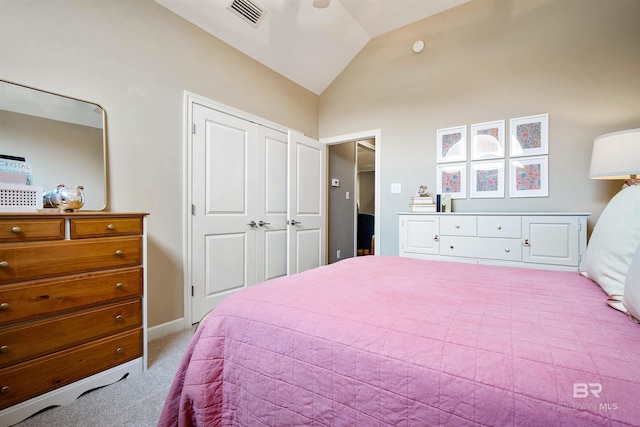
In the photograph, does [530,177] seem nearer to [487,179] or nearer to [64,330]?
[487,179]

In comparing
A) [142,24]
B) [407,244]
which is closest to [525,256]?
[407,244]

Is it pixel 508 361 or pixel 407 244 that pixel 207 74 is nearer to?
pixel 407 244

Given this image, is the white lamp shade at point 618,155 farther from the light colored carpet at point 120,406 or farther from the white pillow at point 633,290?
the light colored carpet at point 120,406

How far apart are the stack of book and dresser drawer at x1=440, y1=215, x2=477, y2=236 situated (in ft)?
0.80

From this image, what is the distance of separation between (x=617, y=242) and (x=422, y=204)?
1927 mm

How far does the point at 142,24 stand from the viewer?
80.8 inches

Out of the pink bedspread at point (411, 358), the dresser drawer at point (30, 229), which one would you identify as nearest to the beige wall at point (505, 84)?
the pink bedspread at point (411, 358)

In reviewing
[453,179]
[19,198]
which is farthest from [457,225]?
[19,198]

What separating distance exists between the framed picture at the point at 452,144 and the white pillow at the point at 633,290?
7.60 feet

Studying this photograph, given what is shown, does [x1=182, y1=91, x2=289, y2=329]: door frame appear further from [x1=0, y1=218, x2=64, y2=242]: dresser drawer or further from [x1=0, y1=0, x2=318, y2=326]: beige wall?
[x1=0, y1=218, x2=64, y2=242]: dresser drawer

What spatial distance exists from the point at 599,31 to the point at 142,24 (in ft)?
12.1

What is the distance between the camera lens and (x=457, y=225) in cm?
246

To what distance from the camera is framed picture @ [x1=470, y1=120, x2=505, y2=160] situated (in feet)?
8.66

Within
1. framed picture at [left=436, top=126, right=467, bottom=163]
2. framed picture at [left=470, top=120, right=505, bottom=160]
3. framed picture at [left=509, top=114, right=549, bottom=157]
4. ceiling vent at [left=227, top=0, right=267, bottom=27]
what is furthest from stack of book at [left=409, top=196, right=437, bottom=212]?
ceiling vent at [left=227, top=0, right=267, bottom=27]
